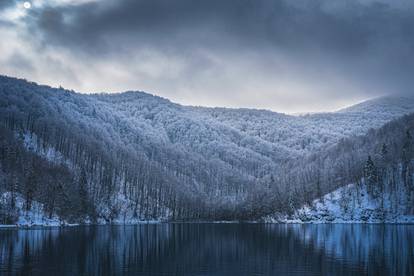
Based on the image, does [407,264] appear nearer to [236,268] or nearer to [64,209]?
[236,268]

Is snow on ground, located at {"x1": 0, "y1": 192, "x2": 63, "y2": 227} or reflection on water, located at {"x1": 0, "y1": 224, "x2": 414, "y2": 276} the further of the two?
snow on ground, located at {"x1": 0, "y1": 192, "x2": 63, "y2": 227}

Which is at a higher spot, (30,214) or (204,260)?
(204,260)

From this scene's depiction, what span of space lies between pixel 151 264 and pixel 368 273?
28530 millimetres

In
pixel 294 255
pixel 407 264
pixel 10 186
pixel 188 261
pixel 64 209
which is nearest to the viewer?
pixel 407 264

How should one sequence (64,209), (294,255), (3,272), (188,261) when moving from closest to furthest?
(3,272)
(188,261)
(294,255)
(64,209)

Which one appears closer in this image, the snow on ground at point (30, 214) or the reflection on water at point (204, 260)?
the reflection on water at point (204, 260)

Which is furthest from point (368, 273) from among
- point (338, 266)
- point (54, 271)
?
point (54, 271)

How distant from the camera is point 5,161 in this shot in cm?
19800

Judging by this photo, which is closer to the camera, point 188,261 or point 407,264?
point 407,264

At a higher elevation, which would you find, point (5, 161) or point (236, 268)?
point (5, 161)

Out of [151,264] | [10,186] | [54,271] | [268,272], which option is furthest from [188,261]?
[10,186]

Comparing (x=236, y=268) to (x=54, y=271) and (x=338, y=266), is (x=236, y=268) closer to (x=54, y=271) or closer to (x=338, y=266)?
(x=338, y=266)

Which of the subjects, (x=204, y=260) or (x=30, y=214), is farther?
(x=30, y=214)

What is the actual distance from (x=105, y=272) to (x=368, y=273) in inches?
1250
